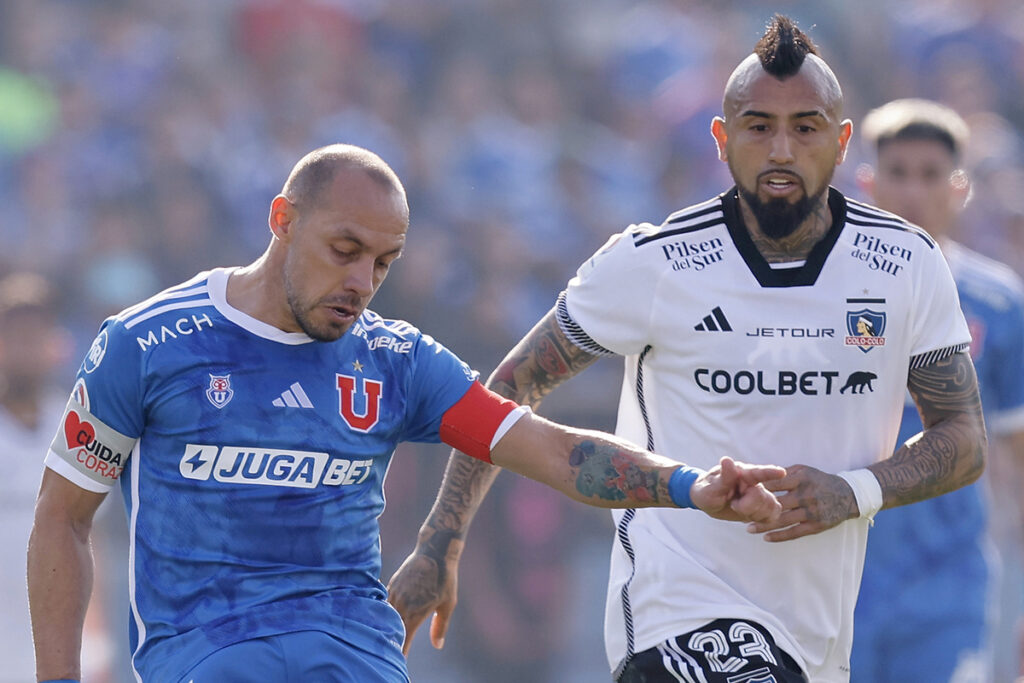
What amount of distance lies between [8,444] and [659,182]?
21.7 feet

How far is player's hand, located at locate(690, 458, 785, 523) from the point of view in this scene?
4.32 meters

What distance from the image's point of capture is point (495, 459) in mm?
4754

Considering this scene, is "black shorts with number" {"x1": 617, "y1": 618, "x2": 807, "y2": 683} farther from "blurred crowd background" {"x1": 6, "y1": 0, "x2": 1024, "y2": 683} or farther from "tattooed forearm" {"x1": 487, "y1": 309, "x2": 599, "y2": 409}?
"blurred crowd background" {"x1": 6, "y1": 0, "x2": 1024, "y2": 683}

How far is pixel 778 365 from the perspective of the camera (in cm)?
493

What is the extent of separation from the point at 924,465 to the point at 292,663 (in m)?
2.06

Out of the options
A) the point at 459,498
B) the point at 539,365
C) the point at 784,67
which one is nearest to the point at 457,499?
the point at 459,498

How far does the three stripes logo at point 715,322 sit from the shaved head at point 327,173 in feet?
3.35

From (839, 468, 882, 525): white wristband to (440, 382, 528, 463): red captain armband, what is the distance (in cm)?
102

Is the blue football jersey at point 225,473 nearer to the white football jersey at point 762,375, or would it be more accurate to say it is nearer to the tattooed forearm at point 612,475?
the tattooed forearm at point 612,475

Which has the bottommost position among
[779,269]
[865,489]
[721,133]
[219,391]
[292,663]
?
[292,663]

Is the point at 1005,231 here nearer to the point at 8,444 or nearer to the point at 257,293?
the point at 8,444

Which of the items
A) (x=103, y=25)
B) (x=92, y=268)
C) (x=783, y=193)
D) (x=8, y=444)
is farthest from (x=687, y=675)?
(x=103, y=25)

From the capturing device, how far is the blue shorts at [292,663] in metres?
4.26

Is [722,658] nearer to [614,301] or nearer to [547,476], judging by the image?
[547,476]
